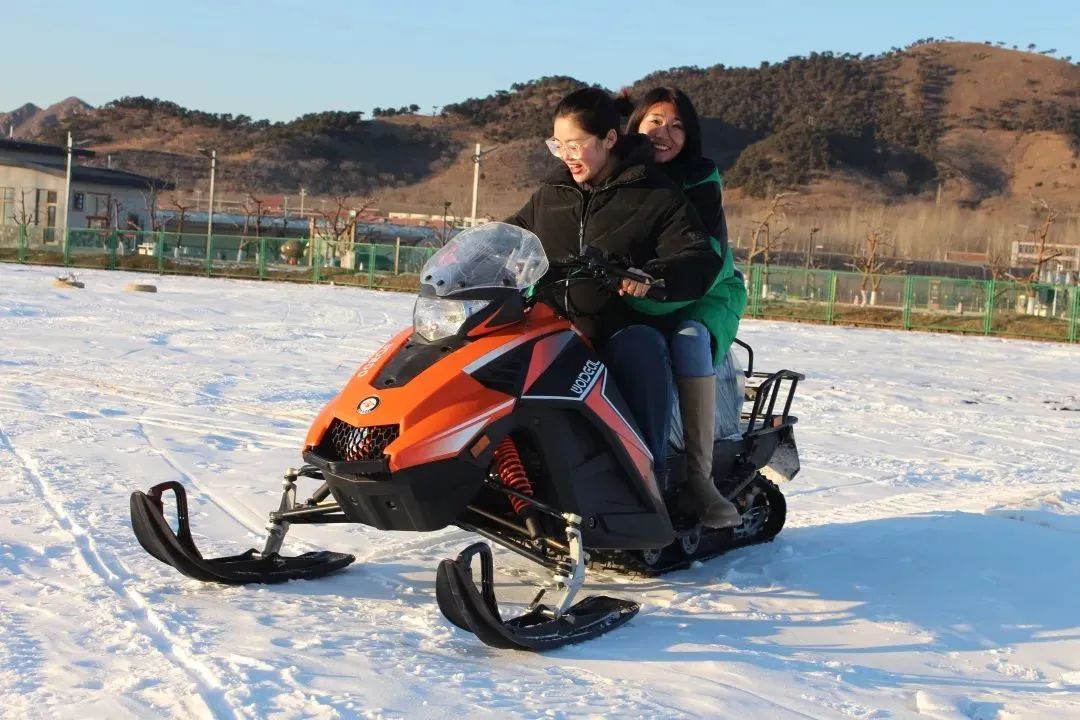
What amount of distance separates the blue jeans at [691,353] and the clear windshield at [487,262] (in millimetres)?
682

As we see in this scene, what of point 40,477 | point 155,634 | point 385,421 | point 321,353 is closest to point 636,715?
point 385,421

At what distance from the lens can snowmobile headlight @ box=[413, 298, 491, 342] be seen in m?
4.16

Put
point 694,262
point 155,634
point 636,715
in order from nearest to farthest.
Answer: point 636,715 < point 155,634 < point 694,262

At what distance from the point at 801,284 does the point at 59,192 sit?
42724 mm

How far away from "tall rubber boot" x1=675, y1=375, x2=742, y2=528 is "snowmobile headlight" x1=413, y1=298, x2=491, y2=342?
3.22ft

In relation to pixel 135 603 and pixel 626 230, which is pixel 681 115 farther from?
pixel 135 603

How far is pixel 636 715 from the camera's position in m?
3.36

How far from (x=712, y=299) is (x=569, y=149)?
2.77ft

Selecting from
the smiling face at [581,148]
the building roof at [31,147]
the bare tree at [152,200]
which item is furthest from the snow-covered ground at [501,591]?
the building roof at [31,147]

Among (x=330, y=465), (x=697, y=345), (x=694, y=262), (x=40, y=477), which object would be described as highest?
(x=694, y=262)

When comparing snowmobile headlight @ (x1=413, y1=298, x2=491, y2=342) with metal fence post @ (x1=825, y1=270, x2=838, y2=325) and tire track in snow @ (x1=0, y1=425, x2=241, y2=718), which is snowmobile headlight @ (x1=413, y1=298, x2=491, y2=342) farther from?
metal fence post @ (x1=825, y1=270, x2=838, y2=325)

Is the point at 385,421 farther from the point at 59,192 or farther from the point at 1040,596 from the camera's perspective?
the point at 59,192

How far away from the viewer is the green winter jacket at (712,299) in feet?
15.9

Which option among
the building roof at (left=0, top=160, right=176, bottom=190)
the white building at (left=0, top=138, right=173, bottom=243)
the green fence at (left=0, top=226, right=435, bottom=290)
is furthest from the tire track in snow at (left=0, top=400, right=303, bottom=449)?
the building roof at (left=0, top=160, right=176, bottom=190)
